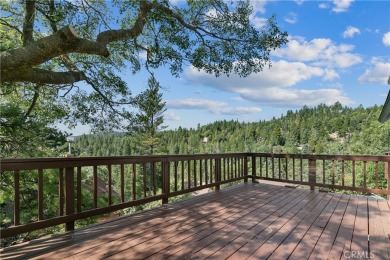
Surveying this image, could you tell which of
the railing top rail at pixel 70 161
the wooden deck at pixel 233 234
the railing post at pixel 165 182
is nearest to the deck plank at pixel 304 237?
the wooden deck at pixel 233 234

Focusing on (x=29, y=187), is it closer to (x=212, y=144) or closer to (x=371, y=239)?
(x=371, y=239)

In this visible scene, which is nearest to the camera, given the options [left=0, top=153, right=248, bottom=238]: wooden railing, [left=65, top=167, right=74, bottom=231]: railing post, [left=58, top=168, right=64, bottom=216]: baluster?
[left=0, top=153, right=248, bottom=238]: wooden railing

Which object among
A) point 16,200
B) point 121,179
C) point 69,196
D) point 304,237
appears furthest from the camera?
point 121,179

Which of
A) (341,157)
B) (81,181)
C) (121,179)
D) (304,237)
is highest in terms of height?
(341,157)

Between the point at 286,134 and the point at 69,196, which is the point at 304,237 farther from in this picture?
the point at 286,134

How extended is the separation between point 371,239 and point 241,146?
34.5m

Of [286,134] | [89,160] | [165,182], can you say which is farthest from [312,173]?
[286,134]

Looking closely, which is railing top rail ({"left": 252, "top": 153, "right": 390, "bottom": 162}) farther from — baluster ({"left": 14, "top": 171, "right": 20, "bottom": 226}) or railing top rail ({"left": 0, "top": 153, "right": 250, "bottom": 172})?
baluster ({"left": 14, "top": 171, "right": 20, "bottom": 226})

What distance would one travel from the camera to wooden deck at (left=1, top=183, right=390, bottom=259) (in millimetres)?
2213

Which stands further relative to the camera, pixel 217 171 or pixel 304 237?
pixel 217 171

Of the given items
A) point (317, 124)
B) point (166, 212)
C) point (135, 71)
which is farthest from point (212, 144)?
point (166, 212)

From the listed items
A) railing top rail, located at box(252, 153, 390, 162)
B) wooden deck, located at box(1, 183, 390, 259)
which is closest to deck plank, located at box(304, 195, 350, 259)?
wooden deck, located at box(1, 183, 390, 259)

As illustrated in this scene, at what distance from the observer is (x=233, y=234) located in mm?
2695

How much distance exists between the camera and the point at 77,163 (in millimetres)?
2930
